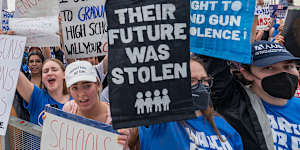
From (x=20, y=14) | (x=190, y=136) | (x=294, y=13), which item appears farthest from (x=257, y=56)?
(x=20, y=14)

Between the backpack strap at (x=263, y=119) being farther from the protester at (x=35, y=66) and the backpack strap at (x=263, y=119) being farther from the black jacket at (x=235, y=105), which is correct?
the protester at (x=35, y=66)

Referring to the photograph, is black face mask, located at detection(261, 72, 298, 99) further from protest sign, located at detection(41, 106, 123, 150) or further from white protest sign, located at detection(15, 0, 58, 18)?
white protest sign, located at detection(15, 0, 58, 18)

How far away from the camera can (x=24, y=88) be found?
313 centimetres

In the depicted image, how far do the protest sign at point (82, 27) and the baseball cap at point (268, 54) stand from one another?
1715 millimetres

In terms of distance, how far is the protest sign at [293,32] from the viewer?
3432mm

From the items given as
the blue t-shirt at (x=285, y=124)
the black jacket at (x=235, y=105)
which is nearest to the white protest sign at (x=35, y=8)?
the black jacket at (x=235, y=105)

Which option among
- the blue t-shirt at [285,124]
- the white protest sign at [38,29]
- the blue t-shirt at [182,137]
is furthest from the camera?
the white protest sign at [38,29]

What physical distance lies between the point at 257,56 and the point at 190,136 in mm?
1039

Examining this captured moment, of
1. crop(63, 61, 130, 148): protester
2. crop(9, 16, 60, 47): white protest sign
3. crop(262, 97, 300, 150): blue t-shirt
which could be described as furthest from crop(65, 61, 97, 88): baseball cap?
crop(262, 97, 300, 150): blue t-shirt

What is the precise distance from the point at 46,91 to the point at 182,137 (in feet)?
6.74

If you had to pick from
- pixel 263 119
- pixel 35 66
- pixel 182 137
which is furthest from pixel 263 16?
pixel 182 137

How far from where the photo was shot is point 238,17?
249 centimetres

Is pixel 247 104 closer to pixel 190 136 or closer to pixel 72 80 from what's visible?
pixel 190 136

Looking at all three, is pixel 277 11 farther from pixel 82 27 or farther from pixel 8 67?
pixel 8 67
